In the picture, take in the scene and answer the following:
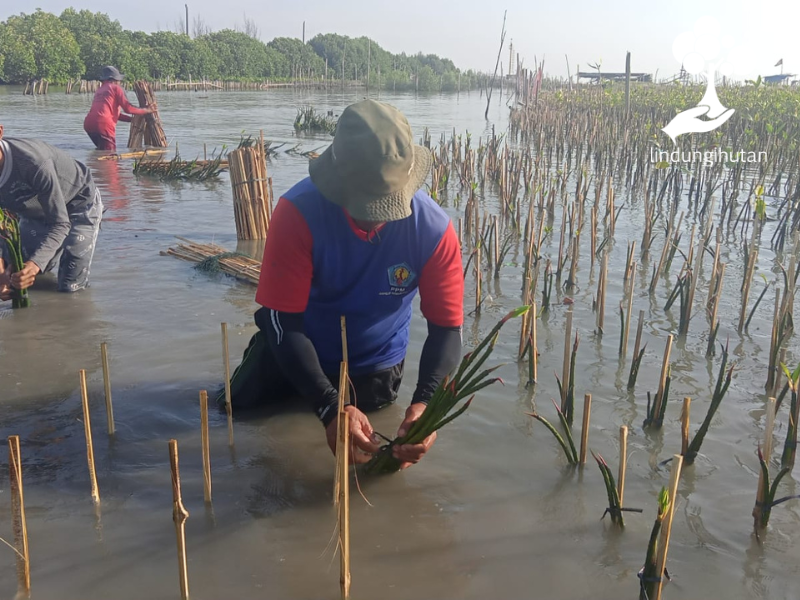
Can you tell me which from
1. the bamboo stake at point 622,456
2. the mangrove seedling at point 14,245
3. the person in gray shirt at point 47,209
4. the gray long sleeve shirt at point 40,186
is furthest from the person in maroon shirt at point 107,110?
the bamboo stake at point 622,456

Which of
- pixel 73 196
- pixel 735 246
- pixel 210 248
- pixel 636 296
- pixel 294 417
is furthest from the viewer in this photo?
pixel 735 246

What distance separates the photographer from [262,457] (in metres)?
A: 2.77

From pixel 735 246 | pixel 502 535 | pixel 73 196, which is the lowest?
pixel 502 535

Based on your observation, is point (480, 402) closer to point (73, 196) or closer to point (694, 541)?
point (694, 541)

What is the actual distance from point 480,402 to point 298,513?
1.24 meters

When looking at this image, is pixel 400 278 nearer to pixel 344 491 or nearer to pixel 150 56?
pixel 344 491

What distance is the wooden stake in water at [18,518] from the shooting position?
1715mm

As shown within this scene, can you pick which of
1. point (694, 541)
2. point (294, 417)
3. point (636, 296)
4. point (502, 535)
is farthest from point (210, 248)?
point (694, 541)

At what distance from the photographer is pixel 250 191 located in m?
6.19

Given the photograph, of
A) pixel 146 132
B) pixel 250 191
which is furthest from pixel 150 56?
pixel 250 191

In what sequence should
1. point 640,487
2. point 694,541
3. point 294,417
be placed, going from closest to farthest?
point 694,541, point 640,487, point 294,417

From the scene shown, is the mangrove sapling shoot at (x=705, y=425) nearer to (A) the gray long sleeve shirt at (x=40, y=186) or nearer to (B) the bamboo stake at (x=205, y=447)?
(B) the bamboo stake at (x=205, y=447)

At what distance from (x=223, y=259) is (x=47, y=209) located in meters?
1.34

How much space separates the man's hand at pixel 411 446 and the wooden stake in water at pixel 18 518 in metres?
1.15
